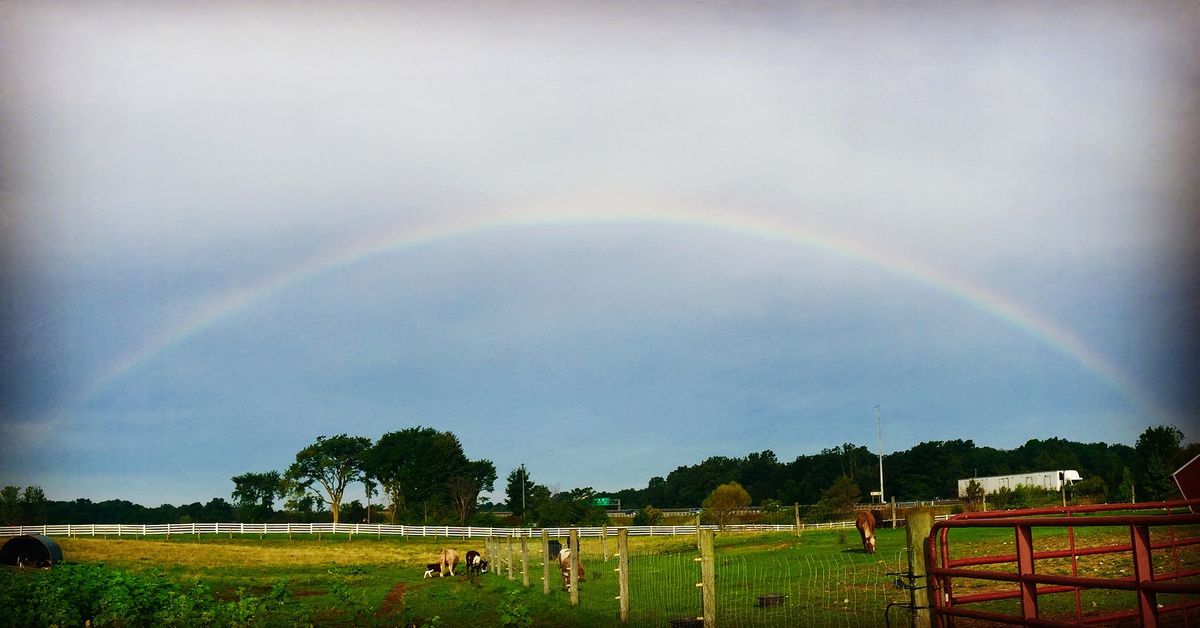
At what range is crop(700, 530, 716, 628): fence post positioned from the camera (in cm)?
1177

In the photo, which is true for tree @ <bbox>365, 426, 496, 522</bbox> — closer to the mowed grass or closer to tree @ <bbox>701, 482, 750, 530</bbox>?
tree @ <bbox>701, 482, 750, 530</bbox>

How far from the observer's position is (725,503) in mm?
80562

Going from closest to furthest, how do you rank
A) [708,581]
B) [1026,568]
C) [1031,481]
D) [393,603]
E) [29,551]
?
1. [1026,568]
2. [708,581]
3. [393,603]
4. [29,551]
5. [1031,481]

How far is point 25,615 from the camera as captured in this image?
41.9 ft

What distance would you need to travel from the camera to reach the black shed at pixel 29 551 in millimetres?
33312

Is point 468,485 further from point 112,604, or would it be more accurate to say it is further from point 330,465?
point 112,604

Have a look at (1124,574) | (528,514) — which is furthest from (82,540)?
(1124,574)

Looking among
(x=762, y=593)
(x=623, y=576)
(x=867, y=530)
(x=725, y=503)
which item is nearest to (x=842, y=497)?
(x=725, y=503)

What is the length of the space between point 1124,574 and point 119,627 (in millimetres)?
16868

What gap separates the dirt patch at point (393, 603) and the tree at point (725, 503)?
51.2 metres

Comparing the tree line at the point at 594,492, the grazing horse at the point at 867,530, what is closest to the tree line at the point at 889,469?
the tree line at the point at 594,492

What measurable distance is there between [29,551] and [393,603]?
1925 centimetres

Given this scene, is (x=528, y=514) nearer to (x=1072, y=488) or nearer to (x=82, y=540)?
(x=82, y=540)

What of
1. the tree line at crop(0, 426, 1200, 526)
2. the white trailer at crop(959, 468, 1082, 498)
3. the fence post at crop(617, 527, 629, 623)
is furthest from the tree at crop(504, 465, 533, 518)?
the fence post at crop(617, 527, 629, 623)
